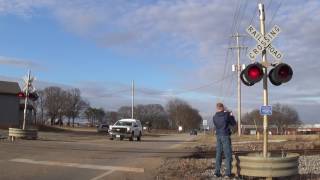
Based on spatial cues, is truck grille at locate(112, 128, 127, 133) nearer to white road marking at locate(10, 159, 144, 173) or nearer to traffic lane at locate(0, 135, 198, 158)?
traffic lane at locate(0, 135, 198, 158)

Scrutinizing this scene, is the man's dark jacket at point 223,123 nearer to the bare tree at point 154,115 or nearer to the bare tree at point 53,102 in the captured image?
the bare tree at point 53,102

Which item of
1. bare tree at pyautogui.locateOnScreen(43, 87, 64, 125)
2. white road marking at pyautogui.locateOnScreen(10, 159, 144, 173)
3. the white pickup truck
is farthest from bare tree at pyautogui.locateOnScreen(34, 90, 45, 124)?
white road marking at pyautogui.locateOnScreen(10, 159, 144, 173)

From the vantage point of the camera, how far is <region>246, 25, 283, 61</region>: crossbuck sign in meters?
13.6

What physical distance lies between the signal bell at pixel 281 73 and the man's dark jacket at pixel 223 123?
154 centimetres

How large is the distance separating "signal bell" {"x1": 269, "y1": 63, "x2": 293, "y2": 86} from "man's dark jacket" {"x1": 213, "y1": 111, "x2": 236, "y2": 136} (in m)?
1.54

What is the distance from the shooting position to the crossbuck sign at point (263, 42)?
44.7ft

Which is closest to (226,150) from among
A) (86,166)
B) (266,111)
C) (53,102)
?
(266,111)

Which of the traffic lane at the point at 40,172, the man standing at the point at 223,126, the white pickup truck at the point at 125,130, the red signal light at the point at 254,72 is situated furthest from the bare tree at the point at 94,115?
the red signal light at the point at 254,72

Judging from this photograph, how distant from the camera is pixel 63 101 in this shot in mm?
142250

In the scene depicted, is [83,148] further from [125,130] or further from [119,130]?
[119,130]

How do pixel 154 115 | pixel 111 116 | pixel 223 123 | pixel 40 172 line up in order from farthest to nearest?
pixel 154 115
pixel 111 116
pixel 40 172
pixel 223 123

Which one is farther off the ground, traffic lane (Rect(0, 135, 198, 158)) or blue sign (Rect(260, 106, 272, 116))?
blue sign (Rect(260, 106, 272, 116))

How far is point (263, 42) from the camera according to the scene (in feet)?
45.1

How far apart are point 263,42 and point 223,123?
228cm
